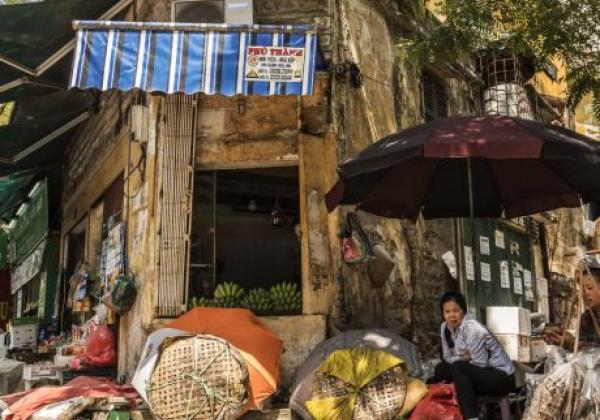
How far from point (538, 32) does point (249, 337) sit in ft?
12.6

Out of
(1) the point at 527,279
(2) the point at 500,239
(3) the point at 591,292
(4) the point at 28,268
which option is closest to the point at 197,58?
(3) the point at 591,292

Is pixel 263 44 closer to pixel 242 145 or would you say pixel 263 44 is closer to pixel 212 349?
pixel 242 145

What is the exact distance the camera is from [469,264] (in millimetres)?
9312

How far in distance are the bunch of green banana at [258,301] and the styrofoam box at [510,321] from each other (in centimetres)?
229

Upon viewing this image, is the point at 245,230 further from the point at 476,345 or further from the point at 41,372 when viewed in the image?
the point at 476,345

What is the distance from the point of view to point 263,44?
620cm

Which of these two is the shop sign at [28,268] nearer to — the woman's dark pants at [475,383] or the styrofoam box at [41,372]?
the styrofoam box at [41,372]

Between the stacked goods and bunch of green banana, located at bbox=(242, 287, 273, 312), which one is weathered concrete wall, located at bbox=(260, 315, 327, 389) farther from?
the stacked goods

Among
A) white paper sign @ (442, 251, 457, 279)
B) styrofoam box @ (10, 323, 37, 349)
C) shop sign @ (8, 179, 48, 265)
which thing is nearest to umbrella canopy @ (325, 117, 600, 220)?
white paper sign @ (442, 251, 457, 279)

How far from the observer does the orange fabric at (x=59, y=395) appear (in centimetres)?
570

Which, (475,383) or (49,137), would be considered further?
(49,137)

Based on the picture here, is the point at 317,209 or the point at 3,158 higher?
the point at 3,158

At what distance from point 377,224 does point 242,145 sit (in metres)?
1.77

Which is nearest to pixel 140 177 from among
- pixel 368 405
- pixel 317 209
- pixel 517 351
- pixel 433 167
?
pixel 317 209
